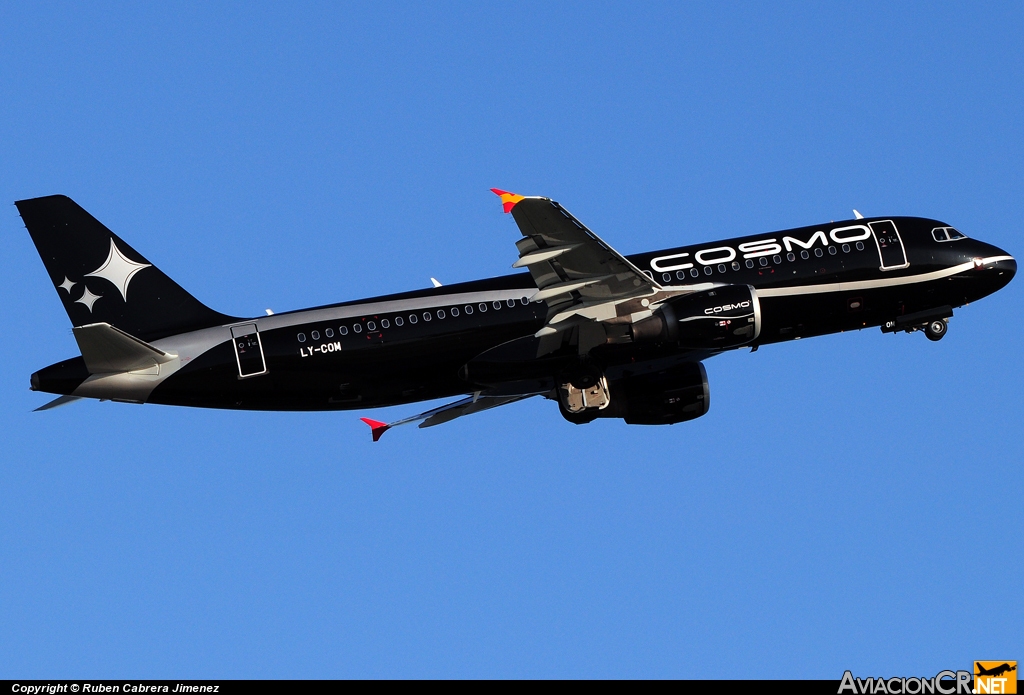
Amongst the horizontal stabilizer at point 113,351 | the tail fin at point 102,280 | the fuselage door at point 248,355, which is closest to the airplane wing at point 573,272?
the fuselage door at point 248,355

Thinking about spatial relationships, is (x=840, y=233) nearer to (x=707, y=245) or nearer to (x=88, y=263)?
(x=707, y=245)

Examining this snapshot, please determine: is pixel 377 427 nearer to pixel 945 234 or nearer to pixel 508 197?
pixel 508 197

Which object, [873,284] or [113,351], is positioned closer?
[113,351]

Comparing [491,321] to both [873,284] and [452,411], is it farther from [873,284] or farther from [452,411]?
[873,284]

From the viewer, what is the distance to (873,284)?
47.7 meters

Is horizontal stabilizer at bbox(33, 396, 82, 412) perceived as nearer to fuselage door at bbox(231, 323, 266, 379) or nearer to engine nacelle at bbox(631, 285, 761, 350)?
fuselage door at bbox(231, 323, 266, 379)

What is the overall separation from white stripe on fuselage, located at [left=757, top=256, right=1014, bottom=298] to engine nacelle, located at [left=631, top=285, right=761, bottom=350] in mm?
2221

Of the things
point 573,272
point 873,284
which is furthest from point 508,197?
point 873,284

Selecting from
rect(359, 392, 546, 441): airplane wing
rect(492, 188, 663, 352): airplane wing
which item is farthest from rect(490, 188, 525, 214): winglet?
rect(359, 392, 546, 441): airplane wing

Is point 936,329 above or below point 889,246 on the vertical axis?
below

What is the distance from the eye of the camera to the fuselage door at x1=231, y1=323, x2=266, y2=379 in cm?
4491

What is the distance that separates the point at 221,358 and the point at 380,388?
5320 millimetres

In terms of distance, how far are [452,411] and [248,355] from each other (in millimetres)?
8272

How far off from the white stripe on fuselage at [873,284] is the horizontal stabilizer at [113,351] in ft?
67.0
